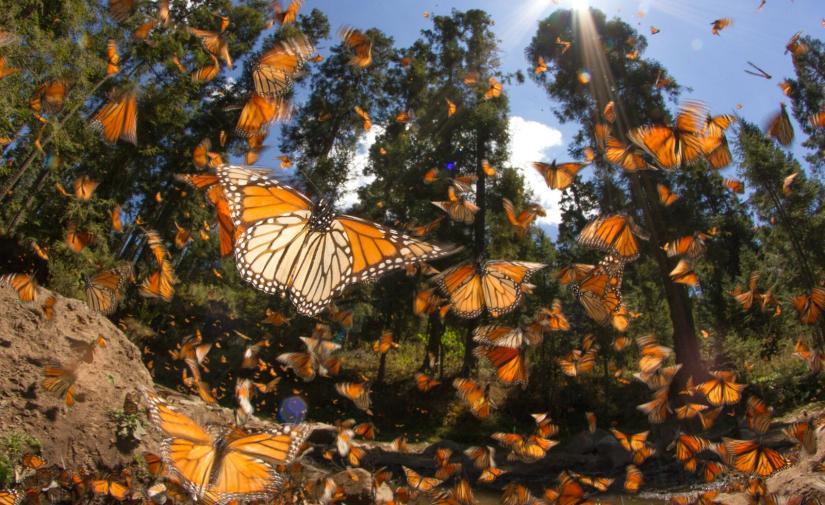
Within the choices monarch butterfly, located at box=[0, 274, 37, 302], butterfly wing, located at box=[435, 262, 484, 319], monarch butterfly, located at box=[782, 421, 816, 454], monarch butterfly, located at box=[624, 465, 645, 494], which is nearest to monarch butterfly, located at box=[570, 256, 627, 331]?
butterfly wing, located at box=[435, 262, 484, 319]

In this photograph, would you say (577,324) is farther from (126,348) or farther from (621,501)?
(126,348)

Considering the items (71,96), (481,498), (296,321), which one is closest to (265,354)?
(296,321)

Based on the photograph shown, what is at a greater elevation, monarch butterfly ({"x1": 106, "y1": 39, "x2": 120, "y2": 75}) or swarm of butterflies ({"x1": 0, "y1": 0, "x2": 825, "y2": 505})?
monarch butterfly ({"x1": 106, "y1": 39, "x2": 120, "y2": 75})

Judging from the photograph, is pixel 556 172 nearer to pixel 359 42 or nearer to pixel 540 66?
pixel 359 42

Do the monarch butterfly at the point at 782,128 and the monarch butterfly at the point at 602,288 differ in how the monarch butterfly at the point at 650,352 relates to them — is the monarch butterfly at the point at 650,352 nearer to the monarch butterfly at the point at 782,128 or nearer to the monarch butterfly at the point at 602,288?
the monarch butterfly at the point at 602,288

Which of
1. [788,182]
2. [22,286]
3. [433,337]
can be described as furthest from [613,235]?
[433,337]

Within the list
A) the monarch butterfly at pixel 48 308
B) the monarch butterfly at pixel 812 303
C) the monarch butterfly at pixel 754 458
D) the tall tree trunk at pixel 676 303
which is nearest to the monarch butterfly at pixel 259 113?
the monarch butterfly at pixel 48 308

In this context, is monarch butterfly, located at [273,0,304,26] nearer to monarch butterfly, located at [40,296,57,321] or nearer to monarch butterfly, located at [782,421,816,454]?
monarch butterfly, located at [40,296,57,321]
